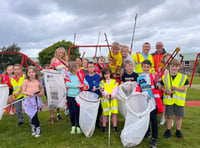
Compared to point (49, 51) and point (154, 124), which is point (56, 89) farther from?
point (49, 51)

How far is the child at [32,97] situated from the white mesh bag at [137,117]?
2.00 m

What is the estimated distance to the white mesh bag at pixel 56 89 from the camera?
3.63m

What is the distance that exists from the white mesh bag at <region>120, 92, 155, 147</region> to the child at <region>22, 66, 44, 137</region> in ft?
6.57

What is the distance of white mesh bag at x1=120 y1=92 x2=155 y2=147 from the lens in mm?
2725

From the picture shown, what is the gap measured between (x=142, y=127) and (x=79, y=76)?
172 centimetres

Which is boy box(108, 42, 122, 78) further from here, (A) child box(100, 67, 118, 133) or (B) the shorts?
(B) the shorts

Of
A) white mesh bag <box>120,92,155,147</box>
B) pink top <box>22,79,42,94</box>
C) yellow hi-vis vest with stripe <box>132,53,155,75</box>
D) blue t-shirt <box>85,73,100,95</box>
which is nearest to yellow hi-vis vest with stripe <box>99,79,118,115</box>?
blue t-shirt <box>85,73,100,95</box>

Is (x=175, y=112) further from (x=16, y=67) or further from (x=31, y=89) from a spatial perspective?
(x=16, y=67)

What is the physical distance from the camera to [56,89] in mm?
3689

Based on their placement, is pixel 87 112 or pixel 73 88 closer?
pixel 87 112

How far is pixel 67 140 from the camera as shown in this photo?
125 inches

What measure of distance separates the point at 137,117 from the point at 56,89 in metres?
2.05

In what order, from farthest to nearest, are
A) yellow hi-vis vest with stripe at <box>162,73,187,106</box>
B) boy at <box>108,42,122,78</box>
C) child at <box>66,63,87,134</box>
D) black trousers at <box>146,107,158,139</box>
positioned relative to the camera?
boy at <box>108,42,122,78</box>
child at <box>66,63,87,134</box>
yellow hi-vis vest with stripe at <box>162,73,187,106</box>
black trousers at <box>146,107,158,139</box>

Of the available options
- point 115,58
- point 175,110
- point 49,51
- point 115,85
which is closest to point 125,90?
point 115,85
